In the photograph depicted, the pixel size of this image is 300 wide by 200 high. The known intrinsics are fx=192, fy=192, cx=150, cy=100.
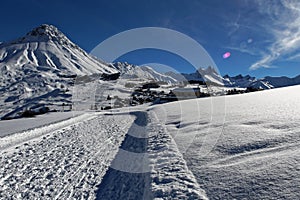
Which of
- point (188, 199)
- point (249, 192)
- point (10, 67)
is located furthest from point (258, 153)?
point (10, 67)

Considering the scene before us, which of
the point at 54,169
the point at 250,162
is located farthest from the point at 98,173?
the point at 250,162

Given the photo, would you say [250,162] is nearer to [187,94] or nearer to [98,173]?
[98,173]

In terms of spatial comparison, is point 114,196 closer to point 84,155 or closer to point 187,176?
point 187,176

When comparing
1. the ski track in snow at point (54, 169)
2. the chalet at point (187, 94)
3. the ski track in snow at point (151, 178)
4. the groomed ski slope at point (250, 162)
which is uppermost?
the chalet at point (187, 94)

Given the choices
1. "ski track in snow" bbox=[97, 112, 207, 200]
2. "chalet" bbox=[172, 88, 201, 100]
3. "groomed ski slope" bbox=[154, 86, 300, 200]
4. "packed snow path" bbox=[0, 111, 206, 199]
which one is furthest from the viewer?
"chalet" bbox=[172, 88, 201, 100]

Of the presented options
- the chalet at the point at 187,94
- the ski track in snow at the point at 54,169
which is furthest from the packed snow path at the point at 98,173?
the chalet at the point at 187,94

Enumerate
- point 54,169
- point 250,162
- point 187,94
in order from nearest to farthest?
1. point 250,162
2. point 54,169
3. point 187,94

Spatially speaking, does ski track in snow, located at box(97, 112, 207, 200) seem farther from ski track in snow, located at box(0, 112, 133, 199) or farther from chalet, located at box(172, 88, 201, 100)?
chalet, located at box(172, 88, 201, 100)

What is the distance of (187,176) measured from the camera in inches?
207

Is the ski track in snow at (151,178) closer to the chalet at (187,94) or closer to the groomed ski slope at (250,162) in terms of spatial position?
the groomed ski slope at (250,162)

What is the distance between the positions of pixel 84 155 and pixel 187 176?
4721 mm

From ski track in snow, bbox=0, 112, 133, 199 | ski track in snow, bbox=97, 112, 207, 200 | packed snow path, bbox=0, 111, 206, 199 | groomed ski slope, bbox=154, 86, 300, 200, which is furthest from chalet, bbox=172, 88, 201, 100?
ski track in snow, bbox=97, 112, 207, 200

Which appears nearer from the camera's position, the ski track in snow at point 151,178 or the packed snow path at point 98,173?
the ski track in snow at point 151,178

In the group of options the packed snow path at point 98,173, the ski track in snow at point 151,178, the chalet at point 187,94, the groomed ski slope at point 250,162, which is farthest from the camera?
the chalet at point 187,94
